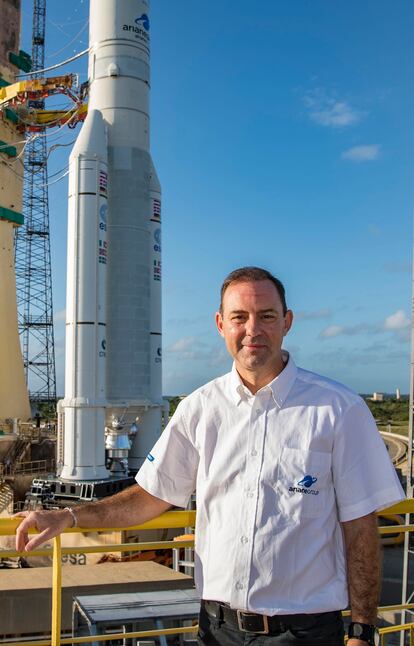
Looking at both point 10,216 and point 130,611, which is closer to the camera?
point 130,611

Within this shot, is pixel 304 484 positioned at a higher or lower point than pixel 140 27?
lower

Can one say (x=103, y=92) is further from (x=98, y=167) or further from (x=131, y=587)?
(x=131, y=587)

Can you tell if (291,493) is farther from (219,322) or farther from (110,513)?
(110,513)

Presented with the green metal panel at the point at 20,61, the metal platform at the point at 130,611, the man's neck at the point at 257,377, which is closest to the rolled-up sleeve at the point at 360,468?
the man's neck at the point at 257,377

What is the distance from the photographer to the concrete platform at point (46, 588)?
591 cm

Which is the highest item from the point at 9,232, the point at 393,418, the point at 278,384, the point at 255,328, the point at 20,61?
the point at 20,61

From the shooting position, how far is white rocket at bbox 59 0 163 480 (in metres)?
16.6

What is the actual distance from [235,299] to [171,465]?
0.75 m

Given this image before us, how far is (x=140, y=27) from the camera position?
18.1 meters

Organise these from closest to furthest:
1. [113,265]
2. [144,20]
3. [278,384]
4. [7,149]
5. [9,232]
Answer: [278,384], [113,265], [144,20], [7,149], [9,232]

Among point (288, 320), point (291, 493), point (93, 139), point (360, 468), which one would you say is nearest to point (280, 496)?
point (291, 493)

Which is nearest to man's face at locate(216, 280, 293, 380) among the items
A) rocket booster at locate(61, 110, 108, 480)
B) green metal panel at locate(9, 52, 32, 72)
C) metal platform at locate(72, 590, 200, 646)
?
metal platform at locate(72, 590, 200, 646)

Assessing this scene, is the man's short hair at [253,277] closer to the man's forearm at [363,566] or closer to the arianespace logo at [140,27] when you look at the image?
the man's forearm at [363,566]

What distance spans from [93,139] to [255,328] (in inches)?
635
